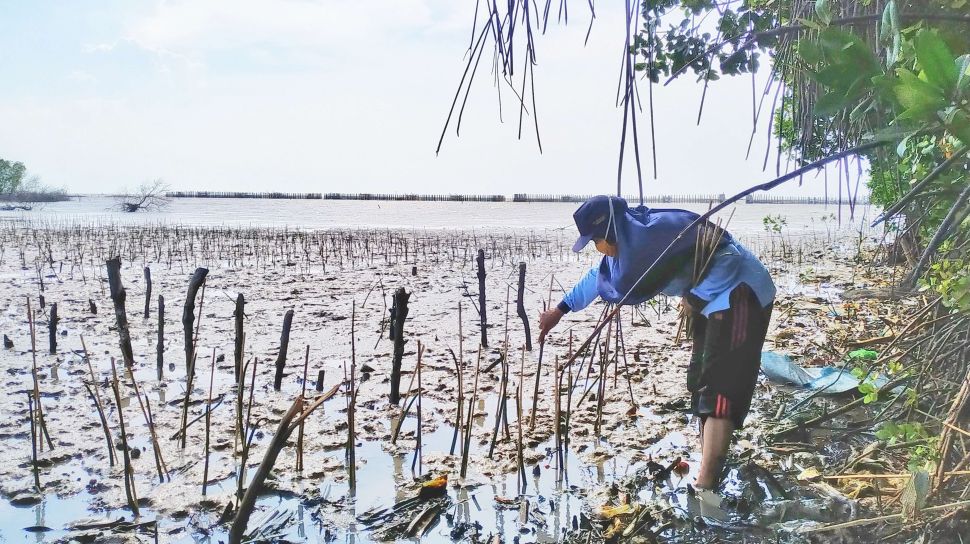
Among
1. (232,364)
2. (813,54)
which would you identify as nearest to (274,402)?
A: (232,364)

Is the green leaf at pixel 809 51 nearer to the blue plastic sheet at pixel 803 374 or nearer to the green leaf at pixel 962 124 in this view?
the green leaf at pixel 962 124

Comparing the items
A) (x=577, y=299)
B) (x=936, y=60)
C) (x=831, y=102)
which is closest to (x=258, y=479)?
(x=831, y=102)

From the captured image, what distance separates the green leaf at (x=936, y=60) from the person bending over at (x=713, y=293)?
1.85 metres

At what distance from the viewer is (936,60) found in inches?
44.4

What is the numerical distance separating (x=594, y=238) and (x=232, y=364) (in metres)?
4.06

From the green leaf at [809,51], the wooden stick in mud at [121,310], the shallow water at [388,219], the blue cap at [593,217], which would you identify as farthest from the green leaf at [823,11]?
the shallow water at [388,219]

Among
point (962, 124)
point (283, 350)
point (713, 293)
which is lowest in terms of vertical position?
point (283, 350)

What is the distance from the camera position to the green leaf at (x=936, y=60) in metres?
1.11

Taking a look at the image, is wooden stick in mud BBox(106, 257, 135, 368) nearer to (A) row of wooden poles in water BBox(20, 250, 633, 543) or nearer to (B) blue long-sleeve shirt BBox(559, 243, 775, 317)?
(A) row of wooden poles in water BBox(20, 250, 633, 543)

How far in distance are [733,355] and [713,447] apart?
18.2 inches

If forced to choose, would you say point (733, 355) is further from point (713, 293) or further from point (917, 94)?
point (917, 94)

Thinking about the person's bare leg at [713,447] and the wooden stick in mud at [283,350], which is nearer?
the person's bare leg at [713,447]

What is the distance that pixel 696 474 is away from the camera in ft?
11.3

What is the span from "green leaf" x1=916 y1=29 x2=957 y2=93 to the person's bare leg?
2.22 metres
